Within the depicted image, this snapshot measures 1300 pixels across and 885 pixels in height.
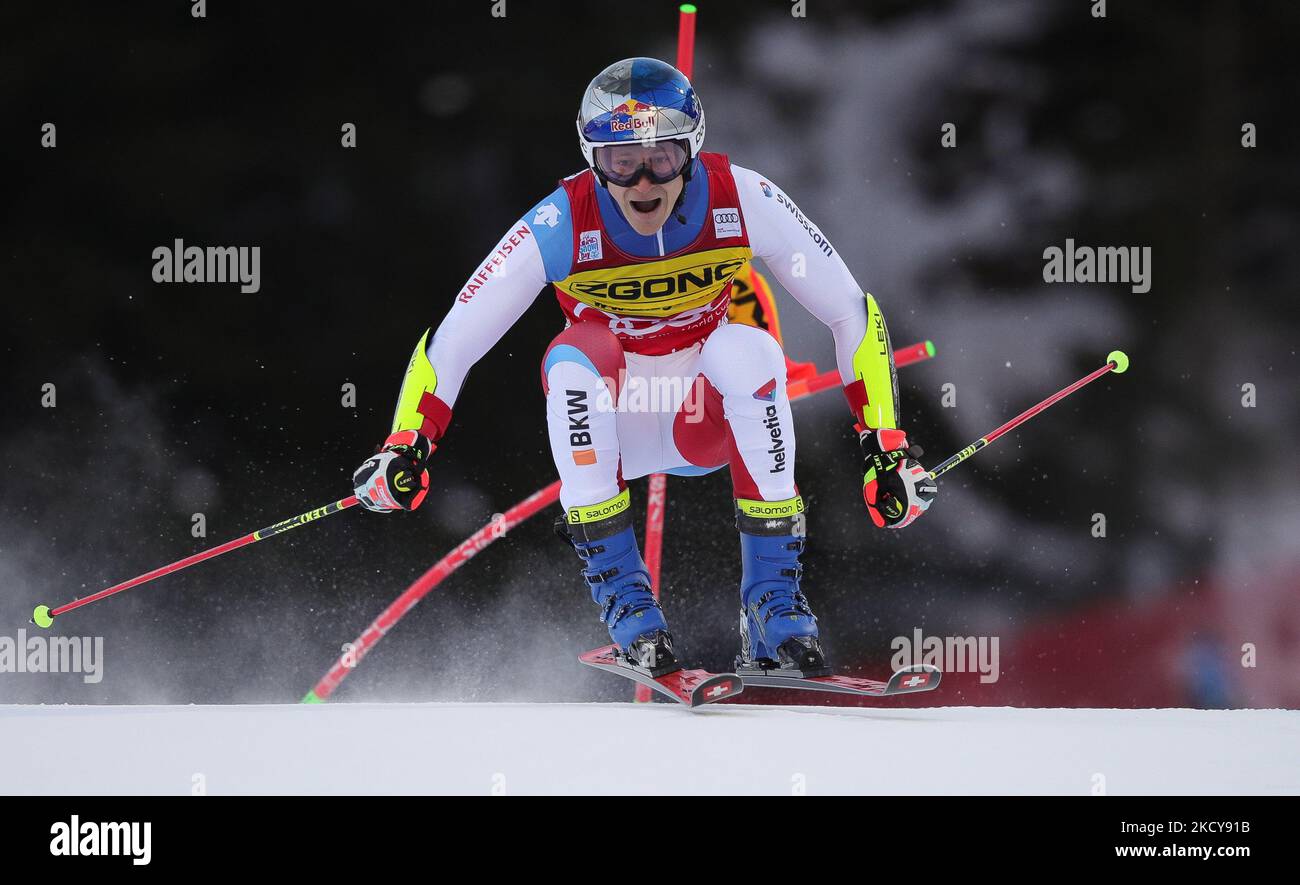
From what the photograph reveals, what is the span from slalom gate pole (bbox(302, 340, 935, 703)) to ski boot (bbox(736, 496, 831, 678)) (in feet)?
3.10

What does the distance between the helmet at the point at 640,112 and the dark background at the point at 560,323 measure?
1.01 metres

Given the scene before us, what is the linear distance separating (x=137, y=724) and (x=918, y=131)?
9.79 feet

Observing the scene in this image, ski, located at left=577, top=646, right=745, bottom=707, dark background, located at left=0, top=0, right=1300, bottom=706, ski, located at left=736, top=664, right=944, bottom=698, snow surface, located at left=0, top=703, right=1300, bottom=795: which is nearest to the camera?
snow surface, located at left=0, top=703, right=1300, bottom=795

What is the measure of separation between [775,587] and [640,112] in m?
1.27

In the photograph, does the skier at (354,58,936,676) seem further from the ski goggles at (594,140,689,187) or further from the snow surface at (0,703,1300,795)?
the snow surface at (0,703,1300,795)

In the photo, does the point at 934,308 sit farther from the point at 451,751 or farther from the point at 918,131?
the point at 451,751

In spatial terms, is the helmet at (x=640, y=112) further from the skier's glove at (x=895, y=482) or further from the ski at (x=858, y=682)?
the ski at (x=858, y=682)

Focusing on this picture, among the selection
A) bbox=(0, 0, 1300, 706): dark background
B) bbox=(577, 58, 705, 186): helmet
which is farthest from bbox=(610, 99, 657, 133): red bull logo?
bbox=(0, 0, 1300, 706): dark background

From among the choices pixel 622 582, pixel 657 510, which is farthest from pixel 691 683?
pixel 657 510

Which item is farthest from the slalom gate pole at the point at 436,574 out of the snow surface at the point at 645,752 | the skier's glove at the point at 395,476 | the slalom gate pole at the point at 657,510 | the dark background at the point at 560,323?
the skier's glove at the point at 395,476

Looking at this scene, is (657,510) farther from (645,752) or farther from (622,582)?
(645,752)

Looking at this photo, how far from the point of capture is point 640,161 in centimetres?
320

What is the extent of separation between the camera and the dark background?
13.7 ft

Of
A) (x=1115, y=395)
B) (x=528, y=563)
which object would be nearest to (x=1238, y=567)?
(x=1115, y=395)
